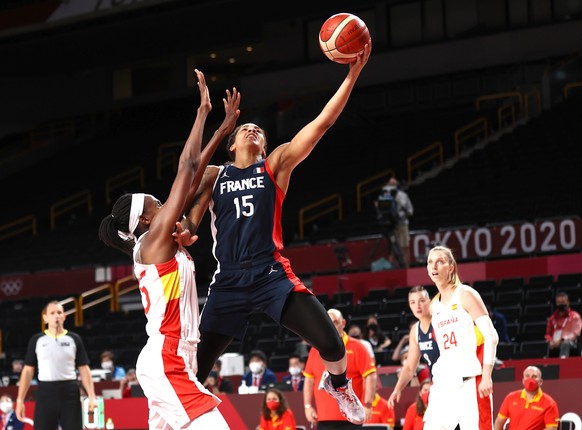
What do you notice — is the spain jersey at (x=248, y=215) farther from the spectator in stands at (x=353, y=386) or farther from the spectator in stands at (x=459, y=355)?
the spectator in stands at (x=353, y=386)

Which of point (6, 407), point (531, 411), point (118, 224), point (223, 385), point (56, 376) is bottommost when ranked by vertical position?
point (531, 411)

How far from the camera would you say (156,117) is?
1524 inches

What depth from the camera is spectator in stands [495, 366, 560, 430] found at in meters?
11.4

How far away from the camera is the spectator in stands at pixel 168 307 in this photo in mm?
6262

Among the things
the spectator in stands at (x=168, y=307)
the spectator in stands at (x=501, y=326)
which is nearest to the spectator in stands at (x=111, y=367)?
the spectator in stands at (x=501, y=326)

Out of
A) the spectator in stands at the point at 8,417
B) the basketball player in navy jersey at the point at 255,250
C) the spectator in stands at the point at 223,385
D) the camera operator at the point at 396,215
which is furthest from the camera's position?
the camera operator at the point at 396,215

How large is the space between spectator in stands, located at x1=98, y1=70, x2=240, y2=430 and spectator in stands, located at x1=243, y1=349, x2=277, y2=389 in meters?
9.21

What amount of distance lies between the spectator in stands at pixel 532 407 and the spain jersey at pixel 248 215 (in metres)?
5.36

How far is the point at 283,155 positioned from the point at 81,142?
A: 106 feet

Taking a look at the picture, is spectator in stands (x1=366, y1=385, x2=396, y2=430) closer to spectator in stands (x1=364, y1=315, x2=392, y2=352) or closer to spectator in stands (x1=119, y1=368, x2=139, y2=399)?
spectator in stands (x1=364, y1=315, x2=392, y2=352)

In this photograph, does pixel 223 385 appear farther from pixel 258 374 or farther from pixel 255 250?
pixel 255 250

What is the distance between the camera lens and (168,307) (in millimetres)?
6383

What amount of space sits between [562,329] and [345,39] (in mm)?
9677

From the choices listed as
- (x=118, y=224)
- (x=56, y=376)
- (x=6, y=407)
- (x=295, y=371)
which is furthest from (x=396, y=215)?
(x=118, y=224)
